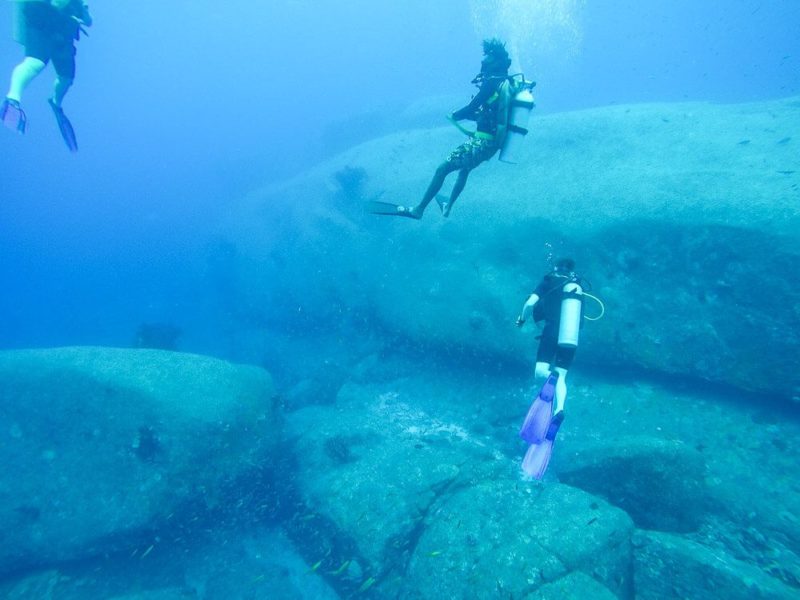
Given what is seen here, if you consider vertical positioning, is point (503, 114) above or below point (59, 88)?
above

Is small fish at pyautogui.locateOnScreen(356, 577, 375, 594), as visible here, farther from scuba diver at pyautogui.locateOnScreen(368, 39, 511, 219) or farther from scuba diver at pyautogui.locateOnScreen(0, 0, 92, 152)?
scuba diver at pyautogui.locateOnScreen(0, 0, 92, 152)

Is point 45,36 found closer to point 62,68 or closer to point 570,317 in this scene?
point 62,68

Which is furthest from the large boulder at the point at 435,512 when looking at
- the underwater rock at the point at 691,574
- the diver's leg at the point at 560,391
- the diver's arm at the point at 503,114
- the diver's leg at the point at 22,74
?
the diver's leg at the point at 22,74

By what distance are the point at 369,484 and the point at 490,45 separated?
7.43 metres

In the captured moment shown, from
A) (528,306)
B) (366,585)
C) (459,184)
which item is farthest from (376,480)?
(459,184)

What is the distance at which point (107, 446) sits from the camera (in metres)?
7.10

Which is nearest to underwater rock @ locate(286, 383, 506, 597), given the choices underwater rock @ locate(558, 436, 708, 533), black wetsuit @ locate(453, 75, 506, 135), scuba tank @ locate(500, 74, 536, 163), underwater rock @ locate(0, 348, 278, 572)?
underwater rock @ locate(0, 348, 278, 572)

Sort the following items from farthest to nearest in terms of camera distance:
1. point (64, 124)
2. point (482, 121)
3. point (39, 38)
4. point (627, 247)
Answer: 1. point (627, 247)
2. point (64, 124)
3. point (482, 121)
4. point (39, 38)

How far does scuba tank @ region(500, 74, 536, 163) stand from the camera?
17.2ft

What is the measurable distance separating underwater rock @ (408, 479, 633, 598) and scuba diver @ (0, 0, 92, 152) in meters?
8.01

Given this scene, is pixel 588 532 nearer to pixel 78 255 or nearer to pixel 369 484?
pixel 369 484

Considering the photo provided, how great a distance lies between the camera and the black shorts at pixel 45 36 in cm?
541

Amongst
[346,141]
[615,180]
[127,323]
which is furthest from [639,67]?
[127,323]

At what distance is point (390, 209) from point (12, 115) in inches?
206
